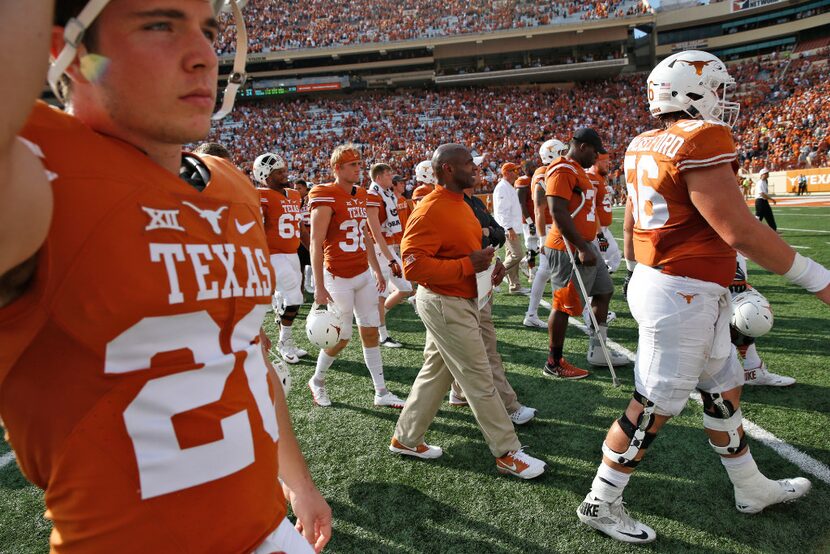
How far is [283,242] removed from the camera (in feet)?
22.0

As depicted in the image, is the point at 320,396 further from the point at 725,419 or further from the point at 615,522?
the point at 725,419

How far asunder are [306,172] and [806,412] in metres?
32.3

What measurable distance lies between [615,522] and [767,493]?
3.02 feet

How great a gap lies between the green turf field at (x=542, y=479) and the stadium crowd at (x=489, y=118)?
84.3ft

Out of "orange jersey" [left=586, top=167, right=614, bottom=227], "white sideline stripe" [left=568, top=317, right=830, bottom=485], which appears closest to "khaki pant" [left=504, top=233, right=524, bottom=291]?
"orange jersey" [left=586, top=167, right=614, bottom=227]

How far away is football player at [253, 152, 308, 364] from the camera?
21.4ft

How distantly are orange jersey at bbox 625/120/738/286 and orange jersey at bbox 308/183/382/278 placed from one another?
121 inches

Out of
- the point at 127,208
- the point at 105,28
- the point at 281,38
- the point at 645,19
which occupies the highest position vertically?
the point at 281,38

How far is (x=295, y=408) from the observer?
5.10 m

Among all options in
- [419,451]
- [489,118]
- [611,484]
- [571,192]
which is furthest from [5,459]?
[489,118]

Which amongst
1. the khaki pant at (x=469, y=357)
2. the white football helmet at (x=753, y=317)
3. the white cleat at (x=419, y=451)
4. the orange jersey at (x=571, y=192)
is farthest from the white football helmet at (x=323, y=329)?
the white football helmet at (x=753, y=317)

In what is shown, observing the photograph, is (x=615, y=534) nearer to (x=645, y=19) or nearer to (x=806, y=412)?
(x=806, y=412)

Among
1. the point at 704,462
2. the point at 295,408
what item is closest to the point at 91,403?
the point at 704,462

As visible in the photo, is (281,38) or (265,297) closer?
(265,297)
